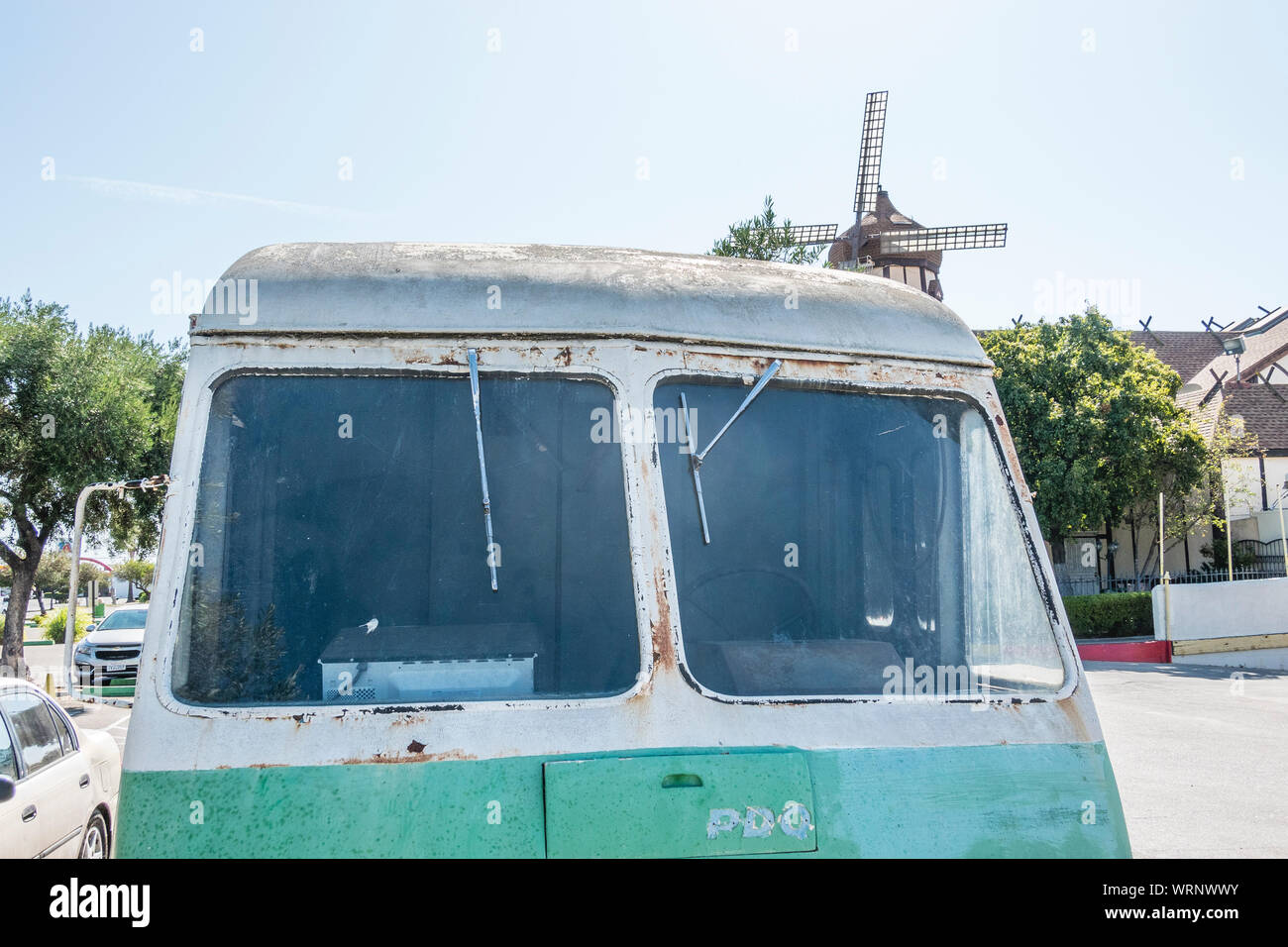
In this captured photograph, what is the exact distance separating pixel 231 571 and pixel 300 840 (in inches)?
28.0

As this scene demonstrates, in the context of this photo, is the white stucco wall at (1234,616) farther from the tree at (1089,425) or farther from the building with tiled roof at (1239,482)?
the tree at (1089,425)

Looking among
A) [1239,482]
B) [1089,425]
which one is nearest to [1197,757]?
[1089,425]

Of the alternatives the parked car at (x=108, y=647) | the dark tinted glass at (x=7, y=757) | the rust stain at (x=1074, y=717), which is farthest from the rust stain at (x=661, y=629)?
the parked car at (x=108, y=647)

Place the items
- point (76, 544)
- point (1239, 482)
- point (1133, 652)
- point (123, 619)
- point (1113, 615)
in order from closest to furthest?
point (76, 544) → point (123, 619) → point (1133, 652) → point (1113, 615) → point (1239, 482)

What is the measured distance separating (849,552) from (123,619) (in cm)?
1797

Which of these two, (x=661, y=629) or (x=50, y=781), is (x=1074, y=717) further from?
(x=50, y=781)

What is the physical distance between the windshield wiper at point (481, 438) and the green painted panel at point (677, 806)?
60cm

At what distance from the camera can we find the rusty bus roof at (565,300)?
105 inches

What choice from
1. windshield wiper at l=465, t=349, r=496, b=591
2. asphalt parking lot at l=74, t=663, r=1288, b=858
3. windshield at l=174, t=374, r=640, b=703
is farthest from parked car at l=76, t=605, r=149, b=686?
windshield wiper at l=465, t=349, r=496, b=591

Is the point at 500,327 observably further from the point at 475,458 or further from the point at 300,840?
the point at 300,840

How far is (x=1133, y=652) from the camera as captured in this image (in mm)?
21844

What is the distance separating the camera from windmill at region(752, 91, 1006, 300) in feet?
99.3
